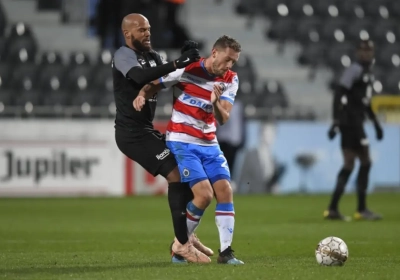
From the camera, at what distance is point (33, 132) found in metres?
18.2

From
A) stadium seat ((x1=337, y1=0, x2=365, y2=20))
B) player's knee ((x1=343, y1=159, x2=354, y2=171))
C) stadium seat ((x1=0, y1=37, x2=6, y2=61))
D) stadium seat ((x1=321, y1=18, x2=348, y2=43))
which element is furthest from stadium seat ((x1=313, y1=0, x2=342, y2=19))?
player's knee ((x1=343, y1=159, x2=354, y2=171))

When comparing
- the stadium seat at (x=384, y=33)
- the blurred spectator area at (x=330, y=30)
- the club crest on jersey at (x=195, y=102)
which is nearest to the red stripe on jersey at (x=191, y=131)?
the club crest on jersey at (x=195, y=102)

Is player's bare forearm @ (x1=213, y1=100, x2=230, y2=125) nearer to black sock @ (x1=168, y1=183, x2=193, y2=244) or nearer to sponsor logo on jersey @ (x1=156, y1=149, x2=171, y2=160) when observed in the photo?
sponsor logo on jersey @ (x1=156, y1=149, x2=171, y2=160)

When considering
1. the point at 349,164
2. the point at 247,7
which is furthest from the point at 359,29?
the point at 349,164

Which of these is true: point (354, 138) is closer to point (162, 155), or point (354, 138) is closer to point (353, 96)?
point (353, 96)

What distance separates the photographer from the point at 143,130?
27.3 ft

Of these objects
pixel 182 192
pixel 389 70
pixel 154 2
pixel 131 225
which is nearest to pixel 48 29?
pixel 154 2

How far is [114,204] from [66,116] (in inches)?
106

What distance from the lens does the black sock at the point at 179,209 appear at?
26.5 feet

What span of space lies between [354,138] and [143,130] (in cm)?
574

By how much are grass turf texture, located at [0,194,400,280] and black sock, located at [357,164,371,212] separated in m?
0.48

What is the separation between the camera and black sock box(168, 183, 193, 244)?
26.5 ft

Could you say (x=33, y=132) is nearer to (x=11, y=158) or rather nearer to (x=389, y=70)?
(x=11, y=158)

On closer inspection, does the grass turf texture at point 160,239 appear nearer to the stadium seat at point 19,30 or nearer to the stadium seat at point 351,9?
the stadium seat at point 19,30
